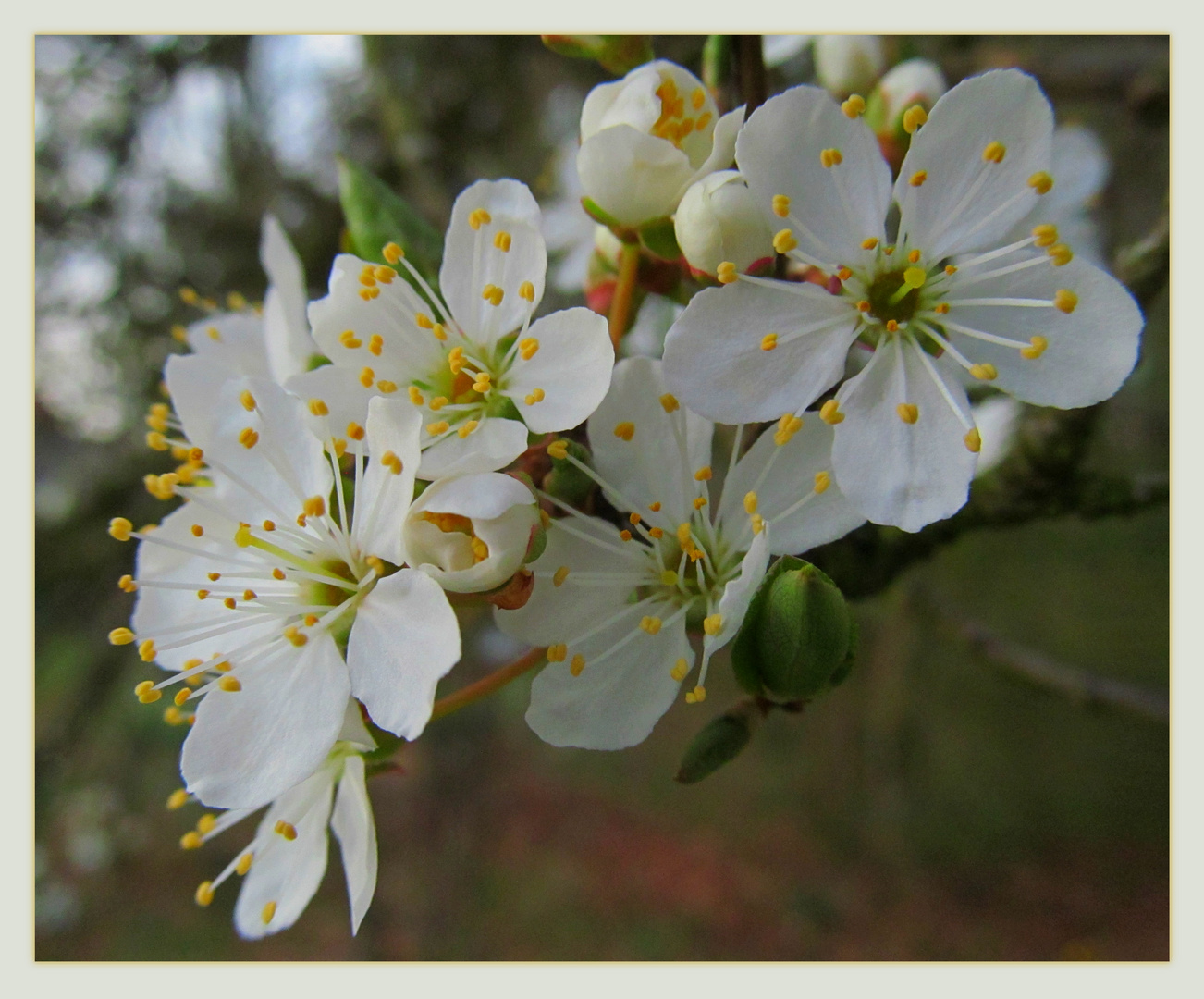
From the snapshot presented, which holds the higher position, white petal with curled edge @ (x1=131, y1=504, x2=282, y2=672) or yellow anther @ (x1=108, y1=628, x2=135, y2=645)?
white petal with curled edge @ (x1=131, y1=504, x2=282, y2=672)

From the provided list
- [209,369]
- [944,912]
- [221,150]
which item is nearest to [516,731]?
[944,912]

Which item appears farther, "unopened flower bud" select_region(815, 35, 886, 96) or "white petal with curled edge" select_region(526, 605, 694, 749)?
"unopened flower bud" select_region(815, 35, 886, 96)

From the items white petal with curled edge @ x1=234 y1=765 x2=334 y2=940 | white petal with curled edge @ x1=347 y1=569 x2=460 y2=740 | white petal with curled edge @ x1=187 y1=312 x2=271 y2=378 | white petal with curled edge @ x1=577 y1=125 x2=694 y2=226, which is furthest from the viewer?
white petal with curled edge @ x1=187 y1=312 x2=271 y2=378

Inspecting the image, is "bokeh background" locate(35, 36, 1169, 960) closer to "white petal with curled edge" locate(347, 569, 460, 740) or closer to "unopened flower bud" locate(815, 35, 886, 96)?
"unopened flower bud" locate(815, 35, 886, 96)

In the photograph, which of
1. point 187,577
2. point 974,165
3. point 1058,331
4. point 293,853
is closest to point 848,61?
point 974,165

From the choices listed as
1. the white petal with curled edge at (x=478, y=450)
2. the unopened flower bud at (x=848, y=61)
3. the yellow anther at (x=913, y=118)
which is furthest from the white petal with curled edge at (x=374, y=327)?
the unopened flower bud at (x=848, y=61)

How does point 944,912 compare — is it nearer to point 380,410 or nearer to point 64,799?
point 64,799

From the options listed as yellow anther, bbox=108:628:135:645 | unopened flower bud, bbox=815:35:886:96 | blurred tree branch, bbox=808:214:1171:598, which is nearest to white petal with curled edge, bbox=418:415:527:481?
yellow anther, bbox=108:628:135:645
